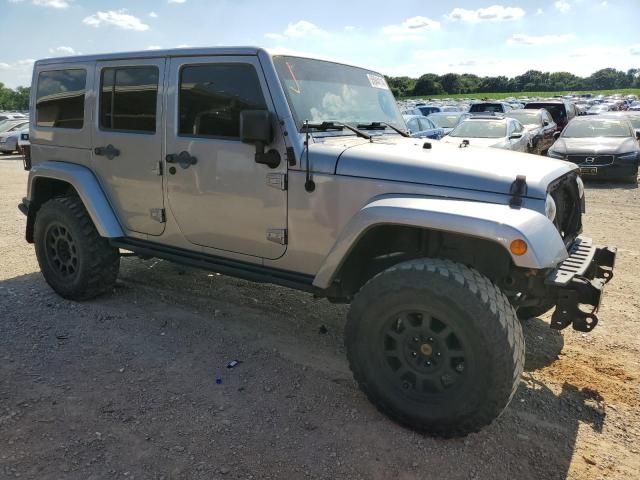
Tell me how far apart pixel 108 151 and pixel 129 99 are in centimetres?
45

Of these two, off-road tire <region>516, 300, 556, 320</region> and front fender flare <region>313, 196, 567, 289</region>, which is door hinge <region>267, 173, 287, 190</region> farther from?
off-road tire <region>516, 300, 556, 320</region>

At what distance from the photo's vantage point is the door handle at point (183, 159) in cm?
369

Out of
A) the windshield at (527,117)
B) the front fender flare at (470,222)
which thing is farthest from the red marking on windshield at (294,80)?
the windshield at (527,117)

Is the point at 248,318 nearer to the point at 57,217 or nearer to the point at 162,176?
the point at 162,176

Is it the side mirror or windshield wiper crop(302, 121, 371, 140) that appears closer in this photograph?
the side mirror

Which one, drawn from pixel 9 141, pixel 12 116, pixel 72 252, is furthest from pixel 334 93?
pixel 12 116

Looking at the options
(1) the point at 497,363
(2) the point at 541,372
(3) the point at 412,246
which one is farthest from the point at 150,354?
(2) the point at 541,372

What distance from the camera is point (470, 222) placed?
2578 mm

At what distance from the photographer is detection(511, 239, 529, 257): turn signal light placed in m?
2.48

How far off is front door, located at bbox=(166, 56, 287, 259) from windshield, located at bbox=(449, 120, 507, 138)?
30.2 ft

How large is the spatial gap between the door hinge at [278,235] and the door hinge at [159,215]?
40.1 inches

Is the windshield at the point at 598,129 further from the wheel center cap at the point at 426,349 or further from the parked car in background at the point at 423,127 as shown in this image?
the wheel center cap at the point at 426,349

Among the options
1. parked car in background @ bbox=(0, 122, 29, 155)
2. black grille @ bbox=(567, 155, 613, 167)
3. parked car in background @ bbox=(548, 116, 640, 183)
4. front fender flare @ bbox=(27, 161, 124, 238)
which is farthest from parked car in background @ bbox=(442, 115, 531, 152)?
parked car in background @ bbox=(0, 122, 29, 155)

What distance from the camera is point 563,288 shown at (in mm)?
2748
